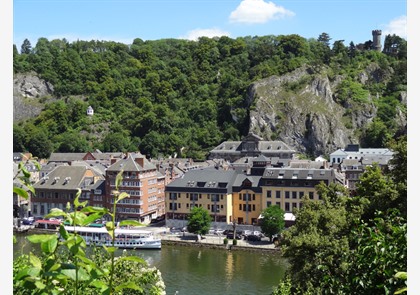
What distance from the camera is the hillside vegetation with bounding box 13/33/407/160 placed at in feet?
135

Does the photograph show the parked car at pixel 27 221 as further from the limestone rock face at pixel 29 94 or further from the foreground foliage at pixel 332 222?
the limestone rock face at pixel 29 94

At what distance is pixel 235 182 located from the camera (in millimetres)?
23141

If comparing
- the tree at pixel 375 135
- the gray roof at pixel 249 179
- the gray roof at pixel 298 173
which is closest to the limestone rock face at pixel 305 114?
the tree at pixel 375 135

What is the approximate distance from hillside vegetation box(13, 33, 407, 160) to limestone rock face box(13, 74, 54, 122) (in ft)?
0.37

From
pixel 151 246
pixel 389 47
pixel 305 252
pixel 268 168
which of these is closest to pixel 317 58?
pixel 389 47

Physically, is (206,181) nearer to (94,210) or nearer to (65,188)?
(65,188)

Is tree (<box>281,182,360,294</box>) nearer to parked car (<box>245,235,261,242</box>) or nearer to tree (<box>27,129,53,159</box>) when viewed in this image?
parked car (<box>245,235,261,242</box>)

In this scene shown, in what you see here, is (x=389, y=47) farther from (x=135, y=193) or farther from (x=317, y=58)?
(x=135, y=193)

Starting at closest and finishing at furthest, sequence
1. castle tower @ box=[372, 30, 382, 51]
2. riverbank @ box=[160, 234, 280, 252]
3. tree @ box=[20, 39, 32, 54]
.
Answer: riverbank @ box=[160, 234, 280, 252] → castle tower @ box=[372, 30, 382, 51] → tree @ box=[20, 39, 32, 54]

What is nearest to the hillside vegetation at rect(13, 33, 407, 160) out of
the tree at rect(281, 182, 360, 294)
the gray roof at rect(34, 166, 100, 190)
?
the gray roof at rect(34, 166, 100, 190)

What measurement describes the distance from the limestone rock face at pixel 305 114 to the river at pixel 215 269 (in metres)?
23.3

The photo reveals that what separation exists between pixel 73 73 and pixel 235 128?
20105mm

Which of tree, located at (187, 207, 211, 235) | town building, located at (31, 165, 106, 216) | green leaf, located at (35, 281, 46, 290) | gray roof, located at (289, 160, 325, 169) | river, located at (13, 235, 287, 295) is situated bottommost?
river, located at (13, 235, 287, 295)

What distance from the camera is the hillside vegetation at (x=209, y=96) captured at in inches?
1624
